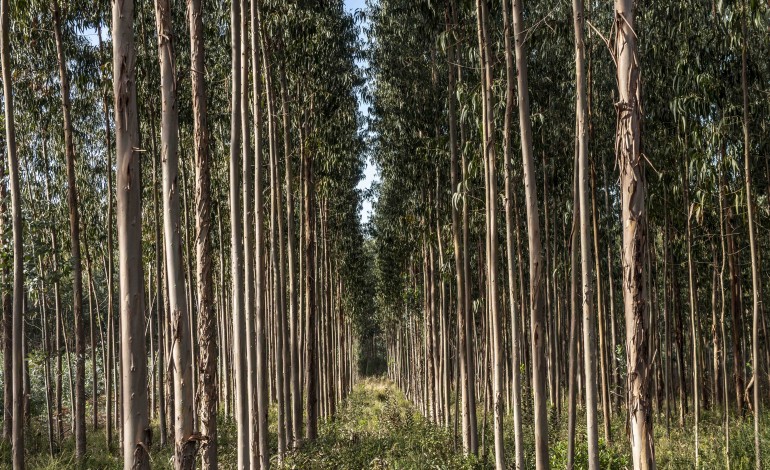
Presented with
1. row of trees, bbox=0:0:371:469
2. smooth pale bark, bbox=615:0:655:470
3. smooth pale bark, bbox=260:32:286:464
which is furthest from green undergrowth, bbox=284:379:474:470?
smooth pale bark, bbox=615:0:655:470

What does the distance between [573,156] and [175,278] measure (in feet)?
39.9

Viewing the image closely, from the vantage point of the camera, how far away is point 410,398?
130 feet

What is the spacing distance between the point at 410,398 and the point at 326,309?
14.5m

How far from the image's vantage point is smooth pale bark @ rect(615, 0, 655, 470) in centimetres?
497

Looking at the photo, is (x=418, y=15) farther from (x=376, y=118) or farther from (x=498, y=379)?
(x=498, y=379)

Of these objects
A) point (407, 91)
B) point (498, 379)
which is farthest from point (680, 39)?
point (498, 379)

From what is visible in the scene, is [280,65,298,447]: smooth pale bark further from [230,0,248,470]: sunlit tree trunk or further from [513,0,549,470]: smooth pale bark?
[513,0,549,470]: smooth pale bark

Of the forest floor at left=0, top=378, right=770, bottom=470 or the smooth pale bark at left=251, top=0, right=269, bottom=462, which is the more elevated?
the smooth pale bark at left=251, top=0, right=269, bottom=462

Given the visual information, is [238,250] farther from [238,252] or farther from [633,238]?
[633,238]

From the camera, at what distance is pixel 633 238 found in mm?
5094

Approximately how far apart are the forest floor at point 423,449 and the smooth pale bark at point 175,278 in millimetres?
7038

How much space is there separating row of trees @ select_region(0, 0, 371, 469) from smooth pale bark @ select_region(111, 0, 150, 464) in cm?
1

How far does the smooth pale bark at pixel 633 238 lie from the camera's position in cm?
497

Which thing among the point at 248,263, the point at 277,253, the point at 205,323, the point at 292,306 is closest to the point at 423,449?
the point at 292,306
